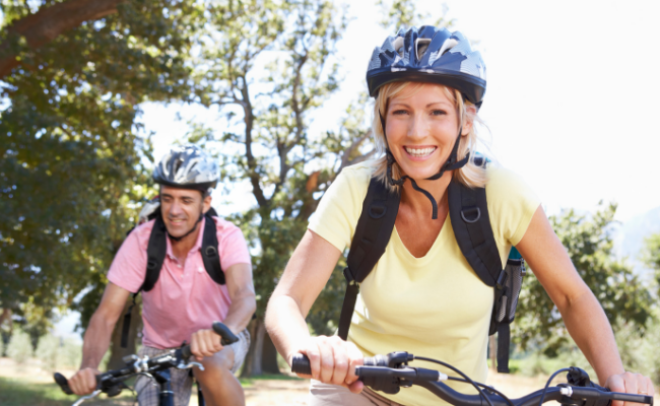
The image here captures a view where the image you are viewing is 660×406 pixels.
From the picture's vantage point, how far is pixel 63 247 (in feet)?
38.9

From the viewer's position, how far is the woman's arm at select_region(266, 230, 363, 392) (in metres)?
1.47

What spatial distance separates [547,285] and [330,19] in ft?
75.9

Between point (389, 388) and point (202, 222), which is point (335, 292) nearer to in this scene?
point (202, 222)

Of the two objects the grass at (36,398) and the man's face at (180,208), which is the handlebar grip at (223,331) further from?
the grass at (36,398)

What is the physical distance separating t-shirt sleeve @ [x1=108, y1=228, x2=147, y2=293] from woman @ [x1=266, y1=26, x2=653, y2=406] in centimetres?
179

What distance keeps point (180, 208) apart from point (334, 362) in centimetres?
265

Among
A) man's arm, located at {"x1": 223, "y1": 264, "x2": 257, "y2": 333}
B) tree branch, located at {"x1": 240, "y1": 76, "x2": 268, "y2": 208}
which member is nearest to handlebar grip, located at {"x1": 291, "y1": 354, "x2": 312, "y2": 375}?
man's arm, located at {"x1": 223, "y1": 264, "x2": 257, "y2": 333}

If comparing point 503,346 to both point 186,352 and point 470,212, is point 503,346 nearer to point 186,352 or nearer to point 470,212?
point 470,212

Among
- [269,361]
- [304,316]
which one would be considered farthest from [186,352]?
[269,361]

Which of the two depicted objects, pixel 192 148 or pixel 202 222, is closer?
pixel 202 222

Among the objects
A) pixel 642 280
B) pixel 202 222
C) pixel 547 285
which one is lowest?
pixel 547 285

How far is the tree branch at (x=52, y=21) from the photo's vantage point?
11.9m

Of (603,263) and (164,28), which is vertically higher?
(164,28)

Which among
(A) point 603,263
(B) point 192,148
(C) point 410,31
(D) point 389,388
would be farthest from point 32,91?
(A) point 603,263
